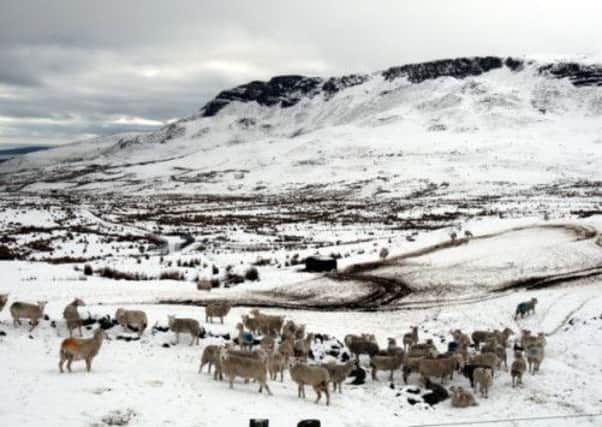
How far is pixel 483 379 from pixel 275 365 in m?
5.52

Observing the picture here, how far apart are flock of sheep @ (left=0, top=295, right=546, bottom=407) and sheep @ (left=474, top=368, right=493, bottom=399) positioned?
3cm

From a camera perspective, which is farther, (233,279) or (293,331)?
(233,279)

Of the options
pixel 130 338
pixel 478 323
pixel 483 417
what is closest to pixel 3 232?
pixel 130 338

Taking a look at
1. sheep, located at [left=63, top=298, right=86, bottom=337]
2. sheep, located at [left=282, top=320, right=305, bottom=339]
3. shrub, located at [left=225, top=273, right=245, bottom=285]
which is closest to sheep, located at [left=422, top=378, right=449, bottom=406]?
sheep, located at [left=282, top=320, right=305, bottom=339]

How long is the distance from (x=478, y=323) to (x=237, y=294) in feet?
38.3

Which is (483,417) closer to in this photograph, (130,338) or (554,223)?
(130,338)

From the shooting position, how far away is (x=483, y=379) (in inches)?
582

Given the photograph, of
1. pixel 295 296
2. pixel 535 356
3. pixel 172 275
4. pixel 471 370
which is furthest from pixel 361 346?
pixel 172 275

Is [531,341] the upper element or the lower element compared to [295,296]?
upper

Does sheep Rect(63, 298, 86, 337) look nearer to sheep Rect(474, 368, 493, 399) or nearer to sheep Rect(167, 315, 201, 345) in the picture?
sheep Rect(167, 315, 201, 345)

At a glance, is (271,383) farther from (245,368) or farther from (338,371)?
(338,371)

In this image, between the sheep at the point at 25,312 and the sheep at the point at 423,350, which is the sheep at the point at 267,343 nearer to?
the sheep at the point at 423,350

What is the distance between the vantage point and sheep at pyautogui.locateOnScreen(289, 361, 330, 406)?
13.3 metres

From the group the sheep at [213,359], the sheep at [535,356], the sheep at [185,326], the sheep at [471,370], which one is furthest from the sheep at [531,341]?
the sheep at [185,326]
